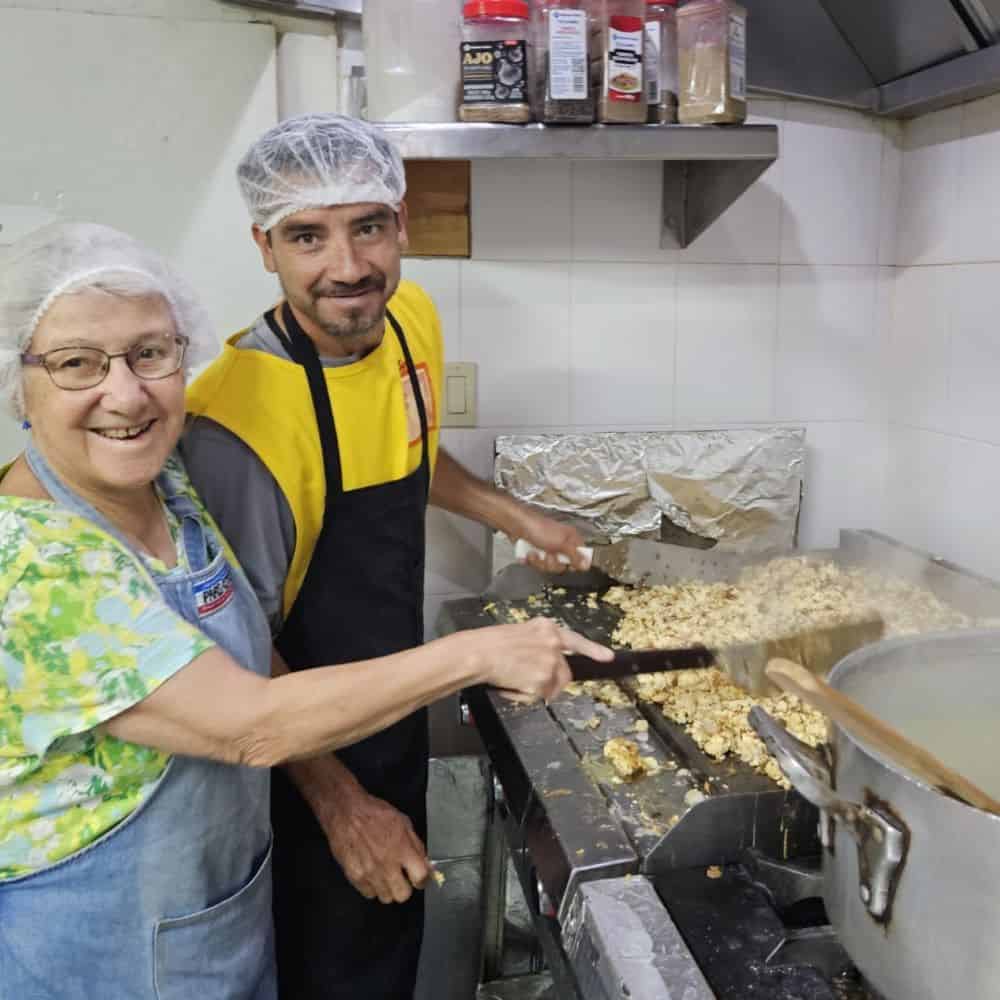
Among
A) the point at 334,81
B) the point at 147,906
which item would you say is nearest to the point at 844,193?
the point at 334,81

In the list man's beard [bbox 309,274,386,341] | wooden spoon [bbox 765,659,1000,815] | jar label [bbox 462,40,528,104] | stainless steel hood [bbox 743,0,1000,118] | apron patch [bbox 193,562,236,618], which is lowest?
wooden spoon [bbox 765,659,1000,815]

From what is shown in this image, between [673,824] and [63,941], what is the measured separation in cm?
58

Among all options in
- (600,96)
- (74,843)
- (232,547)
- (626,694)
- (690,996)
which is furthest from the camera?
(600,96)

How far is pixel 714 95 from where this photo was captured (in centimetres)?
129

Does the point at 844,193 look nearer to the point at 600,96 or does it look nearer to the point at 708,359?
the point at 708,359

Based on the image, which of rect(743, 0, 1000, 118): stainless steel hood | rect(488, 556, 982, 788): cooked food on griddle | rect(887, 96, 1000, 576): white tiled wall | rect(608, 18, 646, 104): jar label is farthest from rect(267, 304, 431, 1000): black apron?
rect(887, 96, 1000, 576): white tiled wall

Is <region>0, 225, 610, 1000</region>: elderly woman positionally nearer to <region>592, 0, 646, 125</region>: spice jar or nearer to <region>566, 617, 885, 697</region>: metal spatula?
<region>566, 617, 885, 697</region>: metal spatula

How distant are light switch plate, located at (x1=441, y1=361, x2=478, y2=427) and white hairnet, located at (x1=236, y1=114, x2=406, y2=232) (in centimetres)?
51

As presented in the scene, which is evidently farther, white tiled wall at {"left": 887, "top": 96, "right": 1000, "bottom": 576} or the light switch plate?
the light switch plate

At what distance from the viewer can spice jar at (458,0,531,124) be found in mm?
1253

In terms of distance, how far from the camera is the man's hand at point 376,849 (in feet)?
3.47

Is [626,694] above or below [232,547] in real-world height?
below

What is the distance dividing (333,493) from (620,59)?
2.35 ft

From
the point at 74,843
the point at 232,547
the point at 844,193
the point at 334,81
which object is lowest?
the point at 74,843
